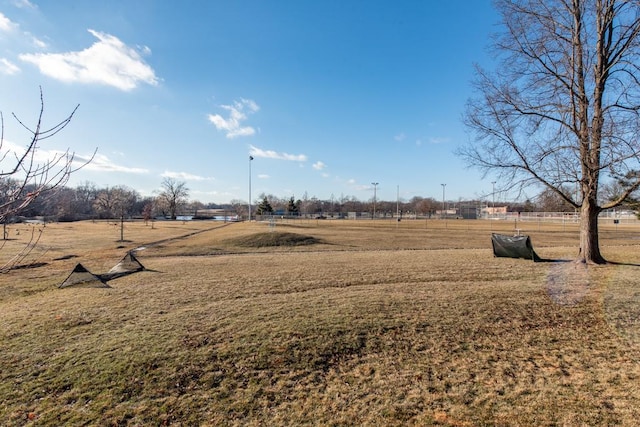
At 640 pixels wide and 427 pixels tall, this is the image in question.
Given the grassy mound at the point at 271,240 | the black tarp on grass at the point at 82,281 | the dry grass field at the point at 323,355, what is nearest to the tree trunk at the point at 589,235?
the dry grass field at the point at 323,355

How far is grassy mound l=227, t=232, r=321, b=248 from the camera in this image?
2189 cm

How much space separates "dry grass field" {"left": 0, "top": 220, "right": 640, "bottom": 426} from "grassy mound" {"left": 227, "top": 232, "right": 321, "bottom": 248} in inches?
518

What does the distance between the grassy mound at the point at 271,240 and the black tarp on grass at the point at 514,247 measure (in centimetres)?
1188

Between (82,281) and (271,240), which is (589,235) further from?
(271,240)

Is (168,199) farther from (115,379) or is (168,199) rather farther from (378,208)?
(115,379)

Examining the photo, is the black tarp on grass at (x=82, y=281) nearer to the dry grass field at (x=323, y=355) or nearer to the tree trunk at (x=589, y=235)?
the dry grass field at (x=323, y=355)

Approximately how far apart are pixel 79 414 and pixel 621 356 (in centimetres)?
651

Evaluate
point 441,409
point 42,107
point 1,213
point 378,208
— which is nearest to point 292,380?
point 441,409

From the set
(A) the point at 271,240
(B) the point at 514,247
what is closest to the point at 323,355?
(B) the point at 514,247

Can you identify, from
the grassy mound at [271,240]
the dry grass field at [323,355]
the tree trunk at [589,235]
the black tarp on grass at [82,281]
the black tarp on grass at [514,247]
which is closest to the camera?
the dry grass field at [323,355]

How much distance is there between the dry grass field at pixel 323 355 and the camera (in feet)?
10.8

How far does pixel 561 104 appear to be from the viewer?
36.2 feet

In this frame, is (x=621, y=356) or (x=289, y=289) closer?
(x=621, y=356)

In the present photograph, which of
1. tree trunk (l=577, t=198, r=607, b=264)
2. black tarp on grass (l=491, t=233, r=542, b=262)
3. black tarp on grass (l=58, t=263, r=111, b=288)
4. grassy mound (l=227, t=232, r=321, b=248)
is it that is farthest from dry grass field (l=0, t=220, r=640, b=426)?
grassy mound (l=227, t=232, r=321, b=248)
